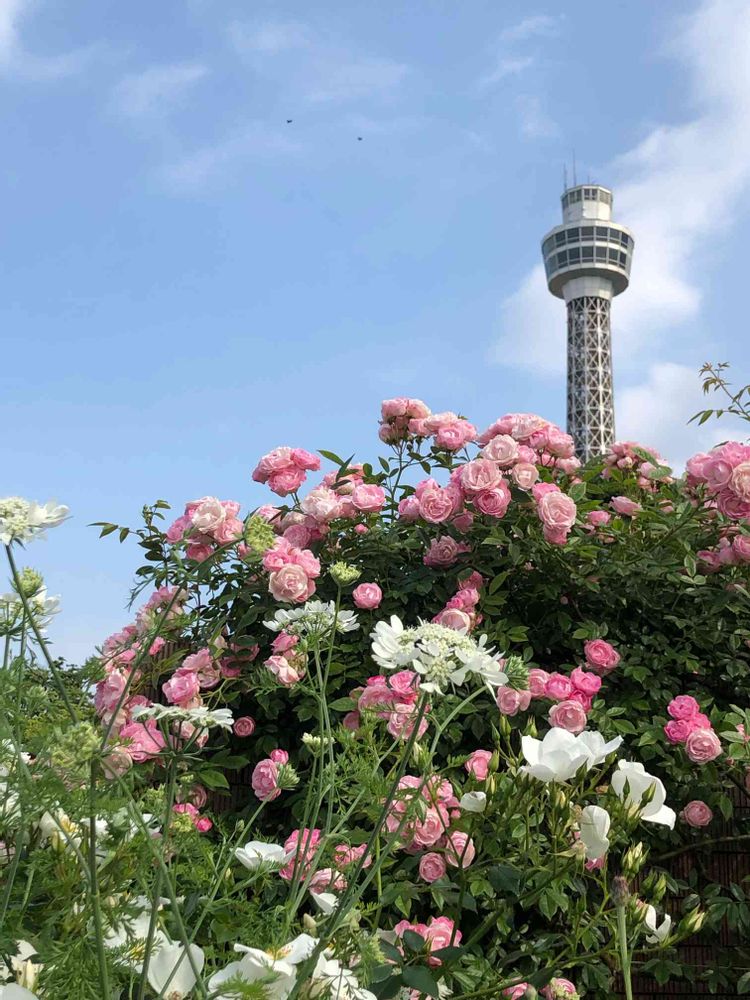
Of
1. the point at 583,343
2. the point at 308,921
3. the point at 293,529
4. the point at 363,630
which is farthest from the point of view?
the point at 583,343

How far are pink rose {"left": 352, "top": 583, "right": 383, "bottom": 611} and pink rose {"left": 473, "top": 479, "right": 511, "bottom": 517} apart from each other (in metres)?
0.39

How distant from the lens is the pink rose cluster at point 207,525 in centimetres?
306

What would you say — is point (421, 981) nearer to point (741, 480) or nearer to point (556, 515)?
point (556, 515)

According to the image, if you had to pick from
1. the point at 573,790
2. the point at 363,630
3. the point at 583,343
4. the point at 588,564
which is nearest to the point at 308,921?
the point at 573,790

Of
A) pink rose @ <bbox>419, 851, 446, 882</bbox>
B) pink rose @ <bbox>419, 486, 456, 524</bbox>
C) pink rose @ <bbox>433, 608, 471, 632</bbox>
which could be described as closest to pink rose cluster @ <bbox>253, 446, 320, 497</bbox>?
pink rose @ <bbox>419, 486, 456, 524</bbox>

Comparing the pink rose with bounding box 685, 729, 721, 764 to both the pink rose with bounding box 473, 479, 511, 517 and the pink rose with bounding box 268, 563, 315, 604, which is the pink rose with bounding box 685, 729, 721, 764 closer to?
the pink rose with bounding box 473, 479, 511, 517

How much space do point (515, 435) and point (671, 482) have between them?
2.77 ft

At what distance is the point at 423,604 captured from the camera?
3189 millimetres

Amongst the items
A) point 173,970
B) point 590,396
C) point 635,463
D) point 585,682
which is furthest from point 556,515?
point 590,396

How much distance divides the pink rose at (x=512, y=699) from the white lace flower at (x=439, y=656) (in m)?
1.22

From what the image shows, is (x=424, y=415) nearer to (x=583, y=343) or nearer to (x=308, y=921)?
(x=308, y=921)

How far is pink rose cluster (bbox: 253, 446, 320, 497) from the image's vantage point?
3.47m

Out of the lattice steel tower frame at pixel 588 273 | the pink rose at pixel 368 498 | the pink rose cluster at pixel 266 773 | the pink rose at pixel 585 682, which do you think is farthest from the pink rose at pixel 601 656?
the lattice steel tower frame at pixel 588 273

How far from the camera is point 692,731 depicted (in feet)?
9.18
